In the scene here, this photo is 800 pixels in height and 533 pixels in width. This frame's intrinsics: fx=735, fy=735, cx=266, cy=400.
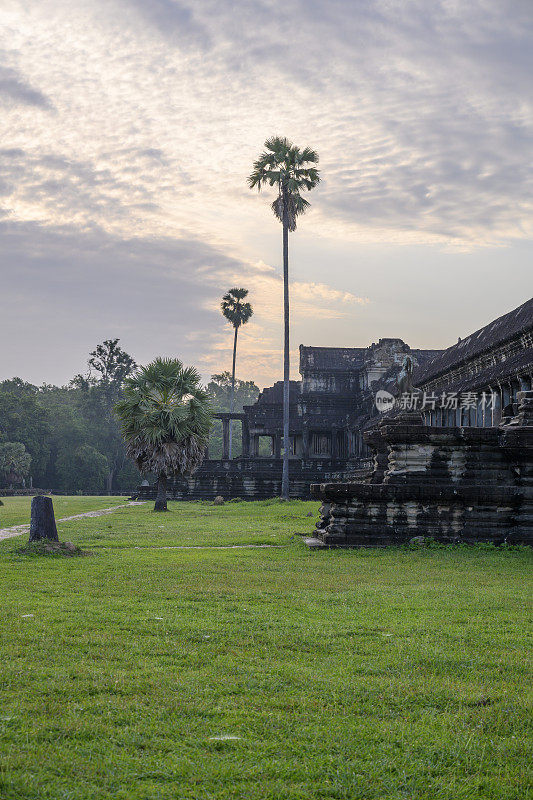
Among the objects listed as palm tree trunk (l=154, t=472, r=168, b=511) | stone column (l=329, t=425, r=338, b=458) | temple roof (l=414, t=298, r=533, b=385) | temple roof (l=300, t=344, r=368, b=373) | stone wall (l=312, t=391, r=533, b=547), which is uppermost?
temple roof (l=300, t=344, r=368, b=373)

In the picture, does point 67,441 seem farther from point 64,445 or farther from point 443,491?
point 443,491

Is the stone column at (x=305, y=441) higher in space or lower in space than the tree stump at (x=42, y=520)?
higher

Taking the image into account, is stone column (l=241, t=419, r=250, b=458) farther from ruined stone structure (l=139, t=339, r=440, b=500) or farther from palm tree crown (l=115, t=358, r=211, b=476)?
palm tree crown (l=115, t=358, r=211, b=476)

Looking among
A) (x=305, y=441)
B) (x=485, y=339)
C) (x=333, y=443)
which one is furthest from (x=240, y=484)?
(x=485, y=339)

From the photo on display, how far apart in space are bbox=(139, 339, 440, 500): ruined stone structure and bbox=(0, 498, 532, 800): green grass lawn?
29.7 metres

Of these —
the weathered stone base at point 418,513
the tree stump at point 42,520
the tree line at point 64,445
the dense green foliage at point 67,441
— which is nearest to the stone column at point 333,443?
the tree line at point 64,445

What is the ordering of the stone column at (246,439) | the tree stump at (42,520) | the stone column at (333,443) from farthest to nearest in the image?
the stone column at (333,443) → the stone column at (246,439) → the tree stump at (42,520)

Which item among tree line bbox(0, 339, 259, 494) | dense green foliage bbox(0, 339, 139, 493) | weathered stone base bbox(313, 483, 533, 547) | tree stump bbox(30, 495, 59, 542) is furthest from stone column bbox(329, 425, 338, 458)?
tree stump bbox(30, 495, 59, 542)

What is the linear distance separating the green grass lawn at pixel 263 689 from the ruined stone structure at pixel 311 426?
29659 millimetres

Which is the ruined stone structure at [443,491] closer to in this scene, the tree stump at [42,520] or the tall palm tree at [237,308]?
the tree stump at [42,520]

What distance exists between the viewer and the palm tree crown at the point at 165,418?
28484 millimetres

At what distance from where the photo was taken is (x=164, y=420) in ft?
93.6

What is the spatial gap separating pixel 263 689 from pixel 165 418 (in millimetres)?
24195

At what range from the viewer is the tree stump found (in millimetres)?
12812
